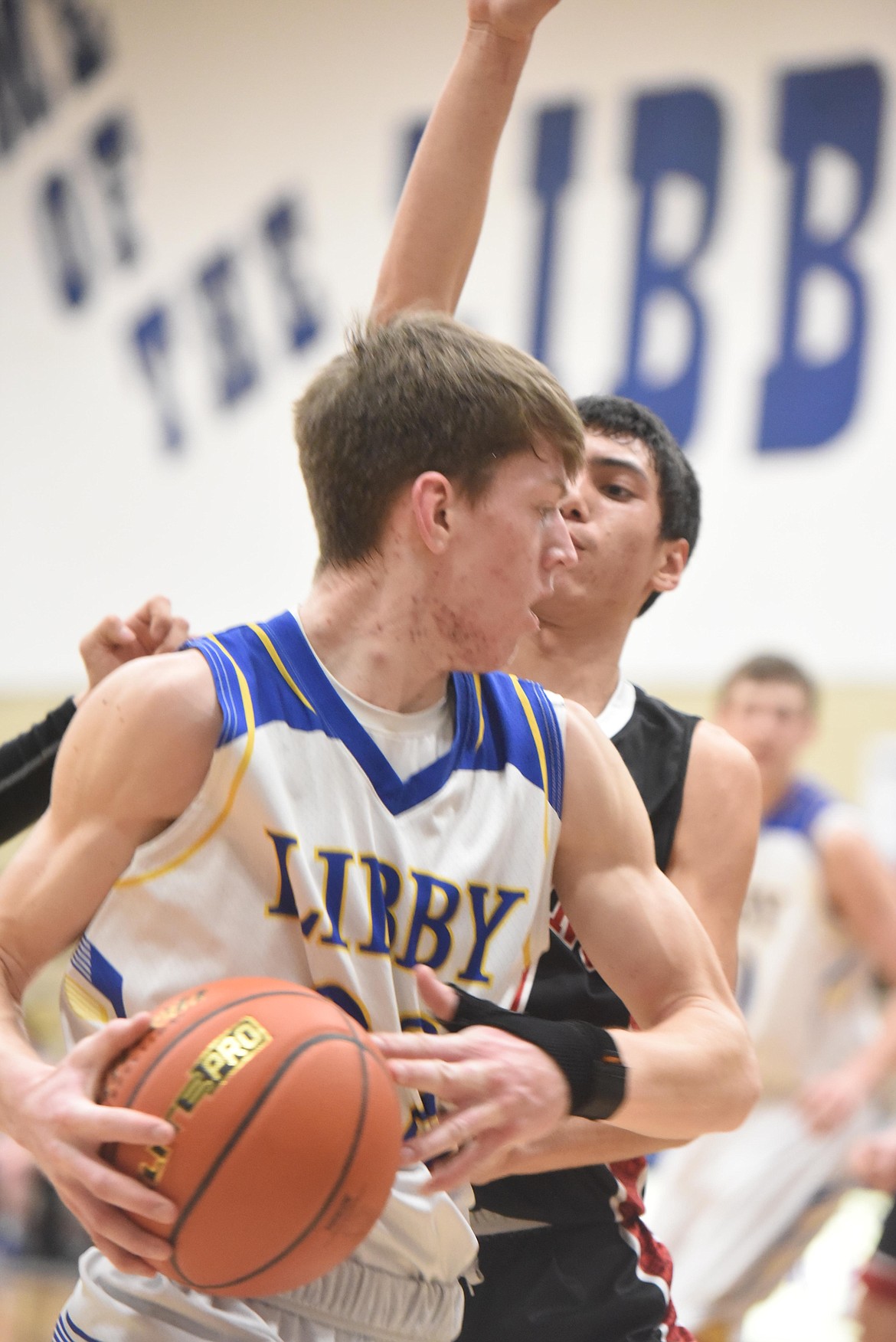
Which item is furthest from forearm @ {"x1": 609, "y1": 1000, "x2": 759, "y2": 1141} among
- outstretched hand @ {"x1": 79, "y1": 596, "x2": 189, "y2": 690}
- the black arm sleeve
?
the black arm sleeve

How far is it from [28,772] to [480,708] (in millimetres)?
1114

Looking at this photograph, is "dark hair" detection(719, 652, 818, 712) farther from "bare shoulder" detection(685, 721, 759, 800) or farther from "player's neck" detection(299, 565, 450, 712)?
"player's neck" detection(299, 565, 450, 712)

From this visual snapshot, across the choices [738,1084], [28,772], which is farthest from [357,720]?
[28,772]

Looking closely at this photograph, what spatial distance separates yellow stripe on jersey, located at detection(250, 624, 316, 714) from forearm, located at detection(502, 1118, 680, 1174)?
0.85 meters

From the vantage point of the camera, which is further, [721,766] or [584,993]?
[721,766]

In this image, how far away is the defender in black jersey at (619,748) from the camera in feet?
8.55

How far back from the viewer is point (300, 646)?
2.13 meters

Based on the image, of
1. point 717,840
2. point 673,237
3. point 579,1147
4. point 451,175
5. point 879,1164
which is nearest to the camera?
point 579,1147

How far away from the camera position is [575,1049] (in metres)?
1.88

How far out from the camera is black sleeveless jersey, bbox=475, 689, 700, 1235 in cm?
266

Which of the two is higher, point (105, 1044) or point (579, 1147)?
point (105, 1044)

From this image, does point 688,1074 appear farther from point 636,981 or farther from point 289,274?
point 289,274

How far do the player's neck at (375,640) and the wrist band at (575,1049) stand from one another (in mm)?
474

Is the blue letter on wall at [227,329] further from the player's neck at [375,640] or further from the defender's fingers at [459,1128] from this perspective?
the defender's fingers at [459,1128]
